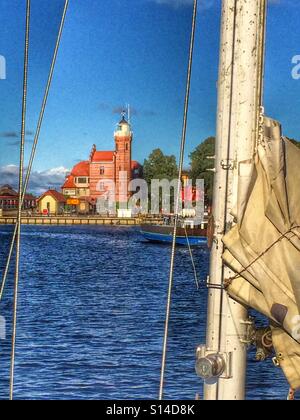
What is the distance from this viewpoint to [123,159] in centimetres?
15638

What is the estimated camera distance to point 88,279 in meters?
64.8

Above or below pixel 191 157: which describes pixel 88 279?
below

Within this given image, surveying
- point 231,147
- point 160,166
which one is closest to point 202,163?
point 160,166

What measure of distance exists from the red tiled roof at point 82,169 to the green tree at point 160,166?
A: 87.5ft

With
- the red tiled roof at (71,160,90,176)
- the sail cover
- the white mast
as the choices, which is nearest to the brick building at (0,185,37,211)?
the red tiled roof at (71,160,90,176)

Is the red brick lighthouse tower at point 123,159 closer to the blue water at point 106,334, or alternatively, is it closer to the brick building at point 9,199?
the brick building at point 9,199

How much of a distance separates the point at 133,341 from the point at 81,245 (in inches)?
2950

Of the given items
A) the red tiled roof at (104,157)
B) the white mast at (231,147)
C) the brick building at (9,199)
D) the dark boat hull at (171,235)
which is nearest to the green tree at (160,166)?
the red tiled roof at (104,157)

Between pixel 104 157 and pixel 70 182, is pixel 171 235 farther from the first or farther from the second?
pixel 70 182

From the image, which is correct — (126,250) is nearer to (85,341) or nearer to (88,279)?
(88,279)

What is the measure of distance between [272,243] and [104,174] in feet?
510

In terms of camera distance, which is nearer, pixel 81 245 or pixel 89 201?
pixel 81 245

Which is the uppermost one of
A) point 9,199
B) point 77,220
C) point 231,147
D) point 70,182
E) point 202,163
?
point 202,163
